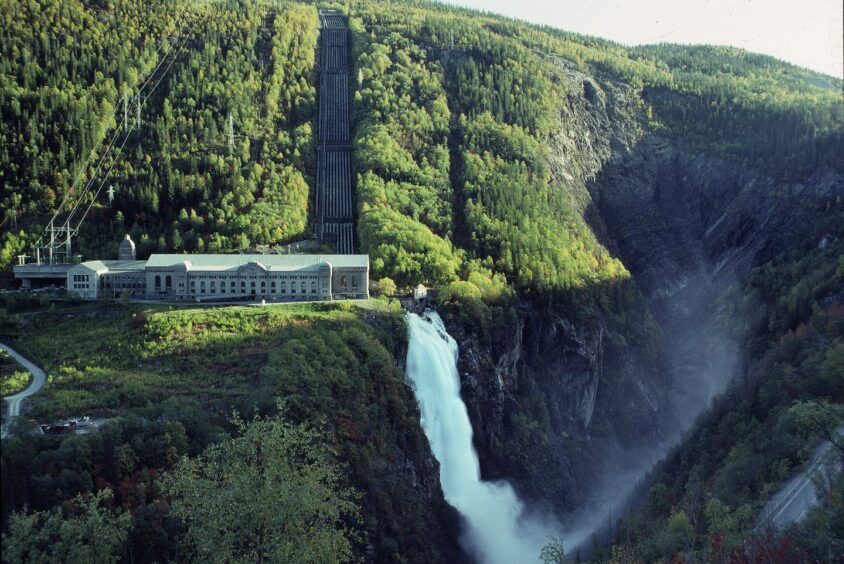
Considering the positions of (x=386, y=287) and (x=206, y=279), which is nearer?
(x=206, y=279)

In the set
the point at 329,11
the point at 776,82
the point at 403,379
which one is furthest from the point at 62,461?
the point at 776,82

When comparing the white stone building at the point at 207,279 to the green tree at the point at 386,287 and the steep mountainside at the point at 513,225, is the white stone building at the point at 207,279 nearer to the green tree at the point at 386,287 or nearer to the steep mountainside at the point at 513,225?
the green tree at the point at 386,287

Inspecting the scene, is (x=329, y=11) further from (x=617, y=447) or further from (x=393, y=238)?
(x=617, y=447)

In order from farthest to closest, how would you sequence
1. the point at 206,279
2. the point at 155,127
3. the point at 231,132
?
the point at 231,132 < the point at 155,127 < the point at 206,279

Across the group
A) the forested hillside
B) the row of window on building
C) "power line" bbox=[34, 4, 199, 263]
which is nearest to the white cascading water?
the row of window on building

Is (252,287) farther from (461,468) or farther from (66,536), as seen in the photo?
(66,536)

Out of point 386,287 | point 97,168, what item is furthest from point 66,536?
point 97,168

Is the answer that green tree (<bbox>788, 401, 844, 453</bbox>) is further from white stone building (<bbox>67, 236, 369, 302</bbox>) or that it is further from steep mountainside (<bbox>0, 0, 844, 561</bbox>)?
white stone building (<bbox>67, 236, 369, 302</bbox>)
